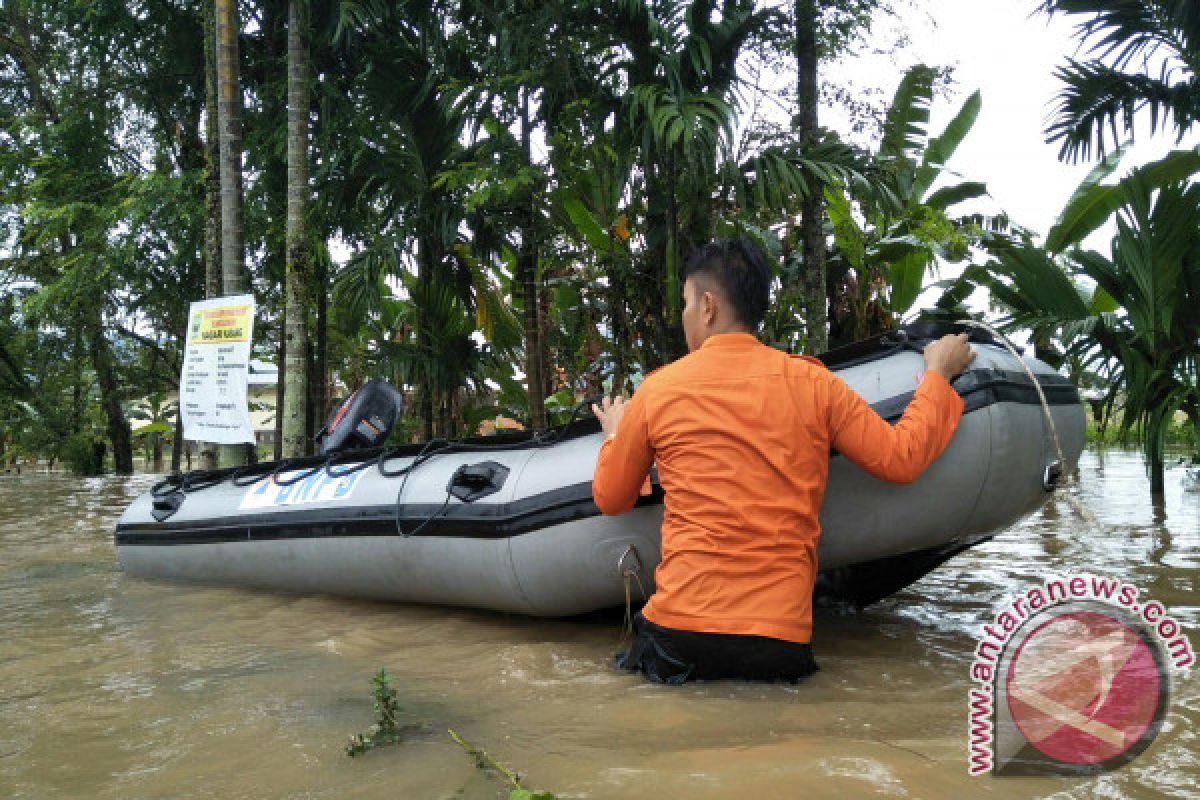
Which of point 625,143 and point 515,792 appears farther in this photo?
point 625,143

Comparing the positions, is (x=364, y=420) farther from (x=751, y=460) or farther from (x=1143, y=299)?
(x=1143, y=299)

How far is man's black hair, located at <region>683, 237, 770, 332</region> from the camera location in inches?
106

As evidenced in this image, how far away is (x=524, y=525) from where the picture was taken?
3.39 m

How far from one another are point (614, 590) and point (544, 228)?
546 centimetres

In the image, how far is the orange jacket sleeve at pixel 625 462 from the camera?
2.70 meters

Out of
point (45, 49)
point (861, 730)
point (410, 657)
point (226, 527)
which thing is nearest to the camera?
point (861, 730)

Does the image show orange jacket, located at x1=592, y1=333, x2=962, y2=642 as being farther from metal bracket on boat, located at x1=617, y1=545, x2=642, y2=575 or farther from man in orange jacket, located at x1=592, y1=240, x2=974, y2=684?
metal bracket on boat, located at x1=617, y1=545, x2=642, y2=575

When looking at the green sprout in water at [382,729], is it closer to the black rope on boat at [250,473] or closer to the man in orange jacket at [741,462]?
the man in orange jacket at [741,462]

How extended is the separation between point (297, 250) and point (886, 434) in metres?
5.07

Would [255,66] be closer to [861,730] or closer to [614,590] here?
[614,590]

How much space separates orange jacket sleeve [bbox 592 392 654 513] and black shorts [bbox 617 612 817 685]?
0.40 m

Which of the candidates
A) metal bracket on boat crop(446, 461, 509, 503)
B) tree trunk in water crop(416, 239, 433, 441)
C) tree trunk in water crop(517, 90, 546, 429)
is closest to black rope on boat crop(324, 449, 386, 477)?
metal bracket on boat crop(446, 461, 509, 503)

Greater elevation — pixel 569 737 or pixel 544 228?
pixel 544 228

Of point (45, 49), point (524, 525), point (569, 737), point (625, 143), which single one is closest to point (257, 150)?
point (625, 143)
